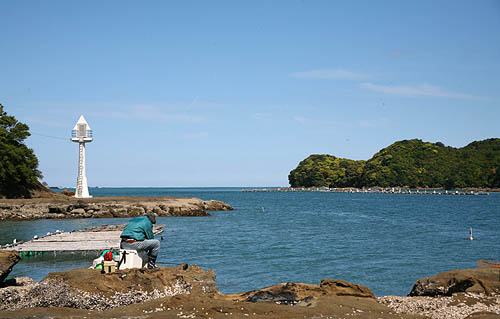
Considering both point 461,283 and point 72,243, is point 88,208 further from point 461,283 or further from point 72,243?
point 461,283

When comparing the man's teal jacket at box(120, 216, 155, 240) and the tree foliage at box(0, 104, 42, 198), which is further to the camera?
the tree foliage at box(0, 104, 42, 198)

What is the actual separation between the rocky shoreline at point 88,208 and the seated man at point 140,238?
47195 millimetres

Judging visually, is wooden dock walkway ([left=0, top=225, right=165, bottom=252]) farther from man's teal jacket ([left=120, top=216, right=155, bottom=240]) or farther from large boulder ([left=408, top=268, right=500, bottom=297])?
large boulder ([left=408, top=268, right=500, bottom=297])

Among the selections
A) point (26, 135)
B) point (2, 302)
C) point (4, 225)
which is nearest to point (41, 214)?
point (4, 225)

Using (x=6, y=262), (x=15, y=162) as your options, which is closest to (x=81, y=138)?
(x=15, y=162)

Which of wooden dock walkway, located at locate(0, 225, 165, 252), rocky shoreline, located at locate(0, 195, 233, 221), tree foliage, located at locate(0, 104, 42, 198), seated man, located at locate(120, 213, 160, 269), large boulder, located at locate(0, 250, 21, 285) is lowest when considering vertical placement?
wooden dock walkway, located at locate(0, 225, 165, 252)

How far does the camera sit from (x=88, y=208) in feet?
196

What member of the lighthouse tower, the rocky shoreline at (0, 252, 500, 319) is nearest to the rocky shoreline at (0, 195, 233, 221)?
the lighthouse tower

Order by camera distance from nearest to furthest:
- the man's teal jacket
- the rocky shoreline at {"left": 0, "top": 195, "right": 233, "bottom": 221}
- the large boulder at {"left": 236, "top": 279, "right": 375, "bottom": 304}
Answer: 1. the large boulder at {"left": 236, "top": 279, "right": 375, "bottom": 304}
2. the man's teal jacket
3. the rocky shoreline at {"left": 0, "top": 195, "right": 233, "bottom": 221}

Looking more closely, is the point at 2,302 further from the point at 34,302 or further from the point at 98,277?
the point at 98,277

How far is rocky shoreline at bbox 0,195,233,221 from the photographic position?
183ft

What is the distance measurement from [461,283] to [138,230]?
8.51 meters

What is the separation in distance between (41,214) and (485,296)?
54424 millimetres

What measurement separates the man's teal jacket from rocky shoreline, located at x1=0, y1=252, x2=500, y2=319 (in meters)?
0.97
